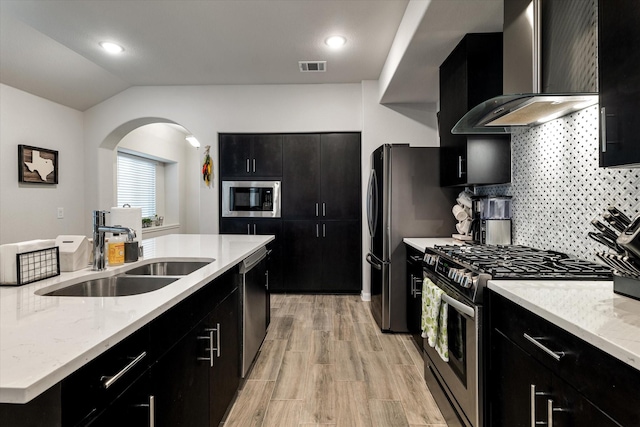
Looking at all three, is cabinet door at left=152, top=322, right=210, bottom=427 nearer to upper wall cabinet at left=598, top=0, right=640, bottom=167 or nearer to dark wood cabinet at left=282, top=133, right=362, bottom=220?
upper wall cabinet at left=598, top=0, right=640, bottom=167

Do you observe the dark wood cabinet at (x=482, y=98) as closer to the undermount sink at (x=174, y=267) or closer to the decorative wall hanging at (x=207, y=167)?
the undermount sink at (x=174, y=267)

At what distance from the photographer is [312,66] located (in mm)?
4047

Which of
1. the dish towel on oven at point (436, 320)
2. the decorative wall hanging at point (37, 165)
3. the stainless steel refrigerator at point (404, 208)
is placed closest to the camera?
the dish towel on oven at point (436, 320)

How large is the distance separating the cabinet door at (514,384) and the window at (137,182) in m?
5.61

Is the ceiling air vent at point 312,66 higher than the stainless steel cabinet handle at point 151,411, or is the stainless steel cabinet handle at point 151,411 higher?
the ceiling air vent at point 312,66

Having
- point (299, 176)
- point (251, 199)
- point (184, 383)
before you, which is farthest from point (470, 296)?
point (251, 199)

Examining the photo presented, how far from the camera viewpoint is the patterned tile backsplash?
5.18 feet

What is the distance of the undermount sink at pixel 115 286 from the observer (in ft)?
4.63

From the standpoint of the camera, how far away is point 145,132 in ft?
18.9

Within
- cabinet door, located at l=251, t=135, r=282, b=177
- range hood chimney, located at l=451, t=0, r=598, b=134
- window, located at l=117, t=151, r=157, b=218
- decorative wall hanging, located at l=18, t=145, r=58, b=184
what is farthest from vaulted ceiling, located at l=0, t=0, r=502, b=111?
window, located at l=117, t=151, r=157, b=218

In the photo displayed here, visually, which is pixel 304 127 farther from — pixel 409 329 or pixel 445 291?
pixel 445 291

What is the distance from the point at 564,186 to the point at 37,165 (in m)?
4.94

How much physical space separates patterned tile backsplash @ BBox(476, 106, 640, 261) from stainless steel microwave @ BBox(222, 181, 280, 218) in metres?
2.95

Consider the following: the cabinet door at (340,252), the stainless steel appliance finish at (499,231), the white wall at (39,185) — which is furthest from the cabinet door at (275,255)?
the stainless steel appliance finish at (499,231)
